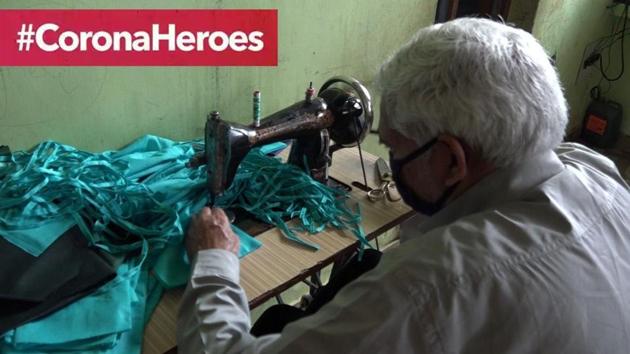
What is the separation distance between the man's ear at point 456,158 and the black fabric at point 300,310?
396 millimetres

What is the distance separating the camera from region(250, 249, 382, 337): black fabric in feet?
3.83

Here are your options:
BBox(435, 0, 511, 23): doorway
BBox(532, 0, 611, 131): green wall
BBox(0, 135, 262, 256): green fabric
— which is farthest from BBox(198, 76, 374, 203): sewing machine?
BBox(532, 0, 611, 131): green wall

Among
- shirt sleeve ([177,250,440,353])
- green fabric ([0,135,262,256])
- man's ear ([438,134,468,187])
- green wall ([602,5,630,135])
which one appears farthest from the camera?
green wall ([602,5,630,135])

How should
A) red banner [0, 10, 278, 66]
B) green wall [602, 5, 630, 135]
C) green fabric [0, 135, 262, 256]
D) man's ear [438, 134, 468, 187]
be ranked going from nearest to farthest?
man's ear [438, 134, 468, 187] < green fabric [0, 135, 262, 256] < red banner [0, 10, 278, 66] < green wall [602, 5, 630, 135]

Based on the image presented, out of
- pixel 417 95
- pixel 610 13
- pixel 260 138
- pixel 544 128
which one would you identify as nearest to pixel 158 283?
pixel 260 138

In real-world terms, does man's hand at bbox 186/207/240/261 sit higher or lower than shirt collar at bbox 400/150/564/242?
lower

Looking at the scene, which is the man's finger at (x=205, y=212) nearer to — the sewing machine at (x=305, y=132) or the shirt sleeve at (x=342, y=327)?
the sewing machine at (x=305, y=132)

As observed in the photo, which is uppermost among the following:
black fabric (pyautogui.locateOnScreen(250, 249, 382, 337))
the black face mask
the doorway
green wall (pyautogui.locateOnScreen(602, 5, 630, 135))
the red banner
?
the doorway

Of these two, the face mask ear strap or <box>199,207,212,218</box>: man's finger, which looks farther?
<box>199,207,212,218</box>: man's finger

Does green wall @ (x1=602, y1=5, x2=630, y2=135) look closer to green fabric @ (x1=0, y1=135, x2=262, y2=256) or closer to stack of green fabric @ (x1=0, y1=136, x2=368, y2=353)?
stack of green fabric @ (x1=0, y1=136, x2=368, y2=353)

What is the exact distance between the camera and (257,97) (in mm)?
1170

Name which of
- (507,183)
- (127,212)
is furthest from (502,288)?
(127,212)

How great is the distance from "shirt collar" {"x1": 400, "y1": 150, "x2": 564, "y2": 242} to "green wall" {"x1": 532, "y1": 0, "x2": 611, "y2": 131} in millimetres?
1980

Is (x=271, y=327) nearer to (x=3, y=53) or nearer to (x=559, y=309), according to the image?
(x=559, y=309)
